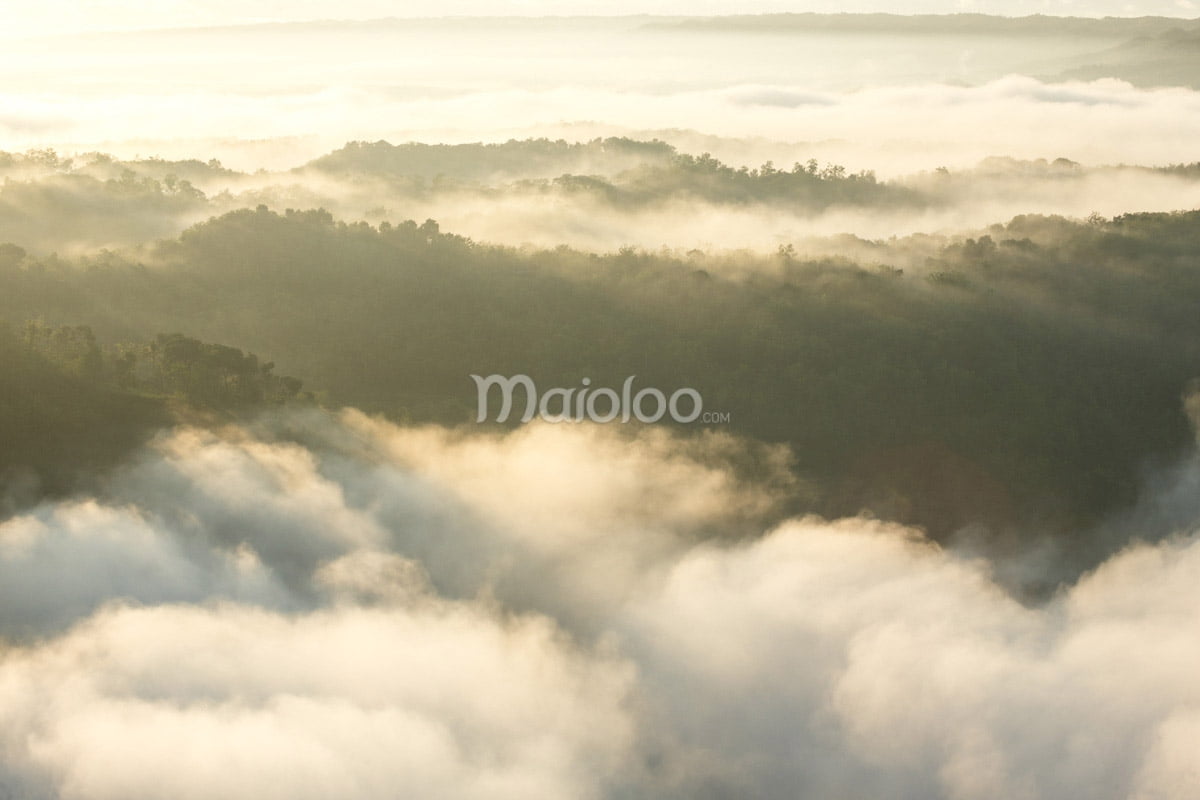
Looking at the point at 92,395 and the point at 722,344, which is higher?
the point at 722,344

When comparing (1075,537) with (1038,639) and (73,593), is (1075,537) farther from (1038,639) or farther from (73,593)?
(73,593)

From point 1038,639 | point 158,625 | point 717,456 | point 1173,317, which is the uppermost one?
point 1173,317

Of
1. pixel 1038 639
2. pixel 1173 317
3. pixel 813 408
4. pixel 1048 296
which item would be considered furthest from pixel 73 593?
pixel 1173 317

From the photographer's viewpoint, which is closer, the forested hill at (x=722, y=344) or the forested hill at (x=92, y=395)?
the forested hill at (x=92, y=395)

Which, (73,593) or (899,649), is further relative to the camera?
(899,649)

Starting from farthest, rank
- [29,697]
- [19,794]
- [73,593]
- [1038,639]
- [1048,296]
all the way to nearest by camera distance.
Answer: [1048,296], [1038,639], [73,593], [29,697], [19,794]

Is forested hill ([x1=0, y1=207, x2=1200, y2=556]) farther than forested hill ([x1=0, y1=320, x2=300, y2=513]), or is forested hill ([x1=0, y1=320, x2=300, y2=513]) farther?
forested hill ([x1=0, y1=207, x2=1200, y2=556])

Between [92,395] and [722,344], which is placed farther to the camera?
[722,344]

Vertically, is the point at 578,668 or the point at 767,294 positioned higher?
the point at 767,294
